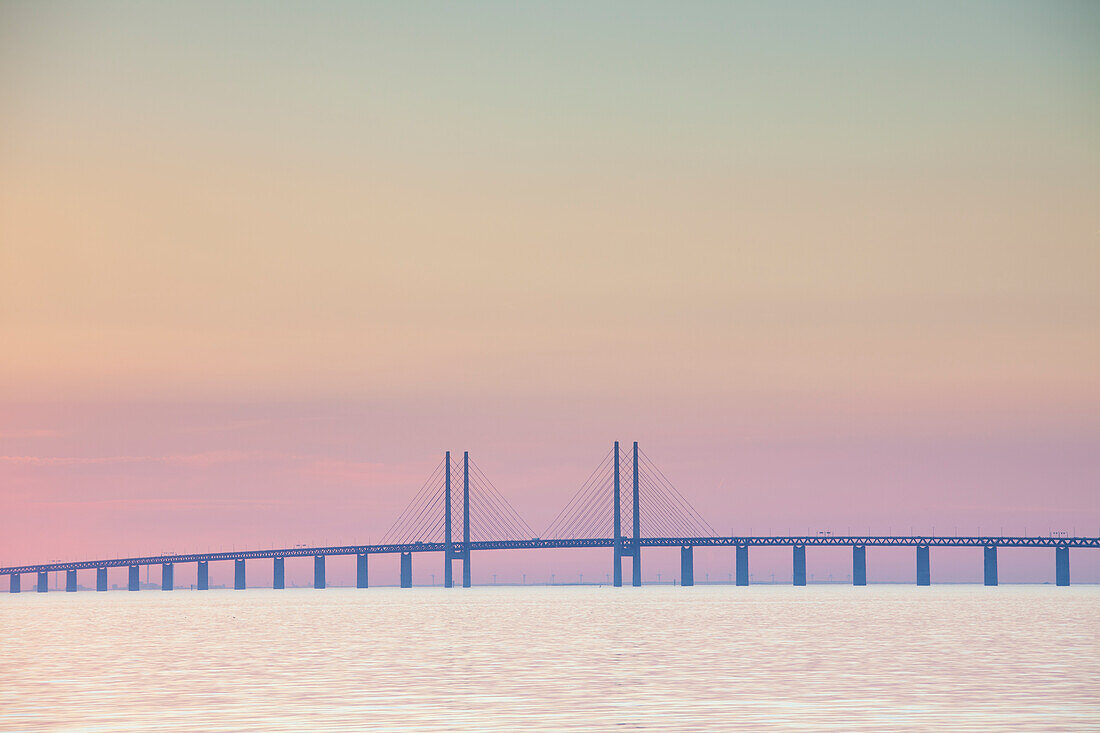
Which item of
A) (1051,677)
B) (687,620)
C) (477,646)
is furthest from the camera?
(687,620)

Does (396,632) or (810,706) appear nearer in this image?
(810,706)

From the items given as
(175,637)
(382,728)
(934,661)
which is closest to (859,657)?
(934,661)

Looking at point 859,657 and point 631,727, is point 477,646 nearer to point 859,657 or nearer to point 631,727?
point 859,657

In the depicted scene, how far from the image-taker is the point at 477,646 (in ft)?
217

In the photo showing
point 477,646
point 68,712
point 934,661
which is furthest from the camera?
point 477,646

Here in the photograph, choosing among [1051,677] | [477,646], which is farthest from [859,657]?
[477,646]

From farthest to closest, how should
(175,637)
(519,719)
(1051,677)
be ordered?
(175,637), (1051,677), (519,719)

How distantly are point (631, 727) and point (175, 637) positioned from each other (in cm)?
5061

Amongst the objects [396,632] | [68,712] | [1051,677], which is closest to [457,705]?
[68,712]

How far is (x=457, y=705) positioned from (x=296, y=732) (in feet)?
20.5

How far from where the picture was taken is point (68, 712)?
124ft

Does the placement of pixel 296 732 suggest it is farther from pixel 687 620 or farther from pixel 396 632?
pixel 687 620

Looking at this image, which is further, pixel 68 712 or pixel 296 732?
pixel 68 712

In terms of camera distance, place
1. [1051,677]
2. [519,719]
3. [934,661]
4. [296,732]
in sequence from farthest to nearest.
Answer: [934,661]
[1051,677]
[519,719]
[296,732]
